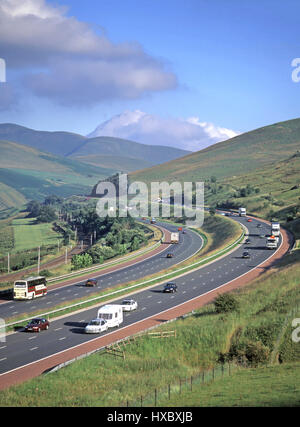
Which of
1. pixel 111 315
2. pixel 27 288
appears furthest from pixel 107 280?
pixel 111 315

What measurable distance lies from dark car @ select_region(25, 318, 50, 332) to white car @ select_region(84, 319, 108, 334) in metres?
3.55

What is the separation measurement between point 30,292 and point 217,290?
19.8 m

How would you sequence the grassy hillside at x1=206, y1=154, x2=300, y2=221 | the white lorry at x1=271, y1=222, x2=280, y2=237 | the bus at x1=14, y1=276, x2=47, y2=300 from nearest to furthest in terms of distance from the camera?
the bus at x1=14, y1=276, x2=47, y2=300 → the white lorry at x1=271, y1=222, x2=280, y2=237 → the grassy hillside at x1=206, y1=154, x2=300, y2=221

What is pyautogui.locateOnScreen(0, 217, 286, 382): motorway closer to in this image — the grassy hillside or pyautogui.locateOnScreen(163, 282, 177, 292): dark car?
pyautogui.locateOnScreen(163, 282, 177, 292): dark car

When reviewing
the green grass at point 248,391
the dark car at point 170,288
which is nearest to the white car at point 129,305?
the dark car at point 170,288

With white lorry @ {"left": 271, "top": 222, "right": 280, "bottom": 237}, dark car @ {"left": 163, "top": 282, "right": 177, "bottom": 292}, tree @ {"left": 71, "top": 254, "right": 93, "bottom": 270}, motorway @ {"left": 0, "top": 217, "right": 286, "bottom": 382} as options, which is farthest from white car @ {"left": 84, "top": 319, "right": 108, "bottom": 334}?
white lorry @ {"left": 271, "top": 222, "right": 280, "bottom": 237}

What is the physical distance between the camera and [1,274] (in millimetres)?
91562

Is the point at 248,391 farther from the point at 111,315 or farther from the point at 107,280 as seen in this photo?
the point at 107,280

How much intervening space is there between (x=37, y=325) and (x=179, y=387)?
55.8 ft

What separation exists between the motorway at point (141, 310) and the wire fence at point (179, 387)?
381 inches

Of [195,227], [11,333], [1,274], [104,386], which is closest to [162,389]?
[104,386]

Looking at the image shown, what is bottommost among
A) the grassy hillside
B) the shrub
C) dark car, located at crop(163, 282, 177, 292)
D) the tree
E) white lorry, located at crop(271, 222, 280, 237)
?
the tree

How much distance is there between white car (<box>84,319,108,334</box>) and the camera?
39531 millimetres

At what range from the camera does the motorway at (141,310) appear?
34.4 metres
